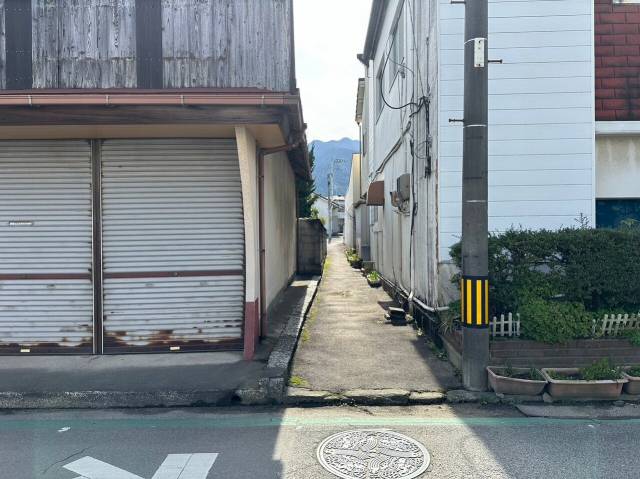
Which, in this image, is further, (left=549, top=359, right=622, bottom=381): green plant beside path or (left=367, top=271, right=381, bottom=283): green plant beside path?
(left=367, top=271, right=381, bottom=283): green plant beside path

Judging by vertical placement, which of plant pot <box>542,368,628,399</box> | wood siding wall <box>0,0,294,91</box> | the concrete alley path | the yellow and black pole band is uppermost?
wood siding wall <box>0,0,294,91</box>

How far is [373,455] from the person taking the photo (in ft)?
12.7

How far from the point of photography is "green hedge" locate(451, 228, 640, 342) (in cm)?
569

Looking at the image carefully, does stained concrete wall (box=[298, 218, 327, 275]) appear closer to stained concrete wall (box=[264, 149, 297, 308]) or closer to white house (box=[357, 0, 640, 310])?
stained concrete wall (box=[264, 149, 297, 308])

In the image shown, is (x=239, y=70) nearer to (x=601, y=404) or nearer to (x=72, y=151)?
(x=72, y=151)

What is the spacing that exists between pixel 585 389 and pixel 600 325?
108 cm

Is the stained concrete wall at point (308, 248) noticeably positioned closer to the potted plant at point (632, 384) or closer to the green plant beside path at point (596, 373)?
the green plant beside path at point (596, 373)

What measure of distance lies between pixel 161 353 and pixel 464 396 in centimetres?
412

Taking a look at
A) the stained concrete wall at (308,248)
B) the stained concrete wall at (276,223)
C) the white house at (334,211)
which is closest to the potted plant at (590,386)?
the stained concrete wall at (276,223)

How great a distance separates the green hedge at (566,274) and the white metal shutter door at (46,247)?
562 cm

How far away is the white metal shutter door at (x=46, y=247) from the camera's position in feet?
21.3

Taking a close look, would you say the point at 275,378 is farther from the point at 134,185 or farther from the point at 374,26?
the point at 374,26

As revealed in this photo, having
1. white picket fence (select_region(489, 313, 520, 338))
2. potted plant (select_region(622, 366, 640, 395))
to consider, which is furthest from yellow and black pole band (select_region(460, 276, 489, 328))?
potted plant (select_region(622, 366, 640, 395))

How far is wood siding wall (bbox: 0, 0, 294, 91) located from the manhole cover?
4.40 metres
